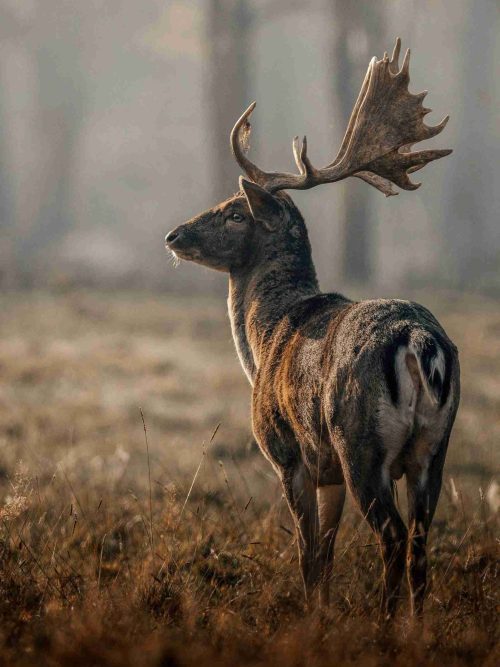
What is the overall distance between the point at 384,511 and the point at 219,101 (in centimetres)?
1834

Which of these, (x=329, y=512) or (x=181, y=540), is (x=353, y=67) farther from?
(x=329, y=512)

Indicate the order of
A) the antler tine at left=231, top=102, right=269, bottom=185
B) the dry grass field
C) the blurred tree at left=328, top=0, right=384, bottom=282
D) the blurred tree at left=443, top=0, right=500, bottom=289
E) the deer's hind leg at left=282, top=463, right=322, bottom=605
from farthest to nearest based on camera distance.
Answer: the blurred tree at left=443, top=0, right=500, bottom=289 → the blurred tree at left=328, top=0, right=384, bottom=282 → the antler tine at left=231, top=102, right=269, bottom=185 → the deer's hind leg at left=282, top=463, right=322, bottom=605 → the dry grass field

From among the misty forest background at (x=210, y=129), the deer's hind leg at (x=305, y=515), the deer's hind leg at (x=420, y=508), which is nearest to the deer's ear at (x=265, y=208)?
the deer's hind leg at (x=305, y=515)

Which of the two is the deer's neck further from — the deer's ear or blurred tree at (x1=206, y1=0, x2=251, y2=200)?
blurred tree at (x1=206, y1=0, x2=251, y2=200)

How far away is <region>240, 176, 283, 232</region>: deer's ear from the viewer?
550 centimetres

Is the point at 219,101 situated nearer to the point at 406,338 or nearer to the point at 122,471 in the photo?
the point at 122,471

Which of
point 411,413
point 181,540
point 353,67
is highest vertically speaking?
point 353,67

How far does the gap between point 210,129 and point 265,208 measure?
17.3 metres

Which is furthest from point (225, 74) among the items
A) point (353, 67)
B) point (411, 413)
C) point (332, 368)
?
point (411, 413)

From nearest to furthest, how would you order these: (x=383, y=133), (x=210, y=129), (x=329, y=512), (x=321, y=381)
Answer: (x=321, y=381) < (x=329, y=512) < (x=383, y=133) < (x=210, y=129)

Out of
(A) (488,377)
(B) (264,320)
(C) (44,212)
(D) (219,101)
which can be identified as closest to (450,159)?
(C) (44,212)

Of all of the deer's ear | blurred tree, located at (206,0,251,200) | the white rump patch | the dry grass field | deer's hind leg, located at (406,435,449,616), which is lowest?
the dry grass field

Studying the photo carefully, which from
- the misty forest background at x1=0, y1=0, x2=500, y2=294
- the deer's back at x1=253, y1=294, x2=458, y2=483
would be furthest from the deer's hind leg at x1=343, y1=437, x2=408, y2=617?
the misty forest background at x1=0, y1=0, x2=500, y2=294

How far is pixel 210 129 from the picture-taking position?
22484 millimetres
